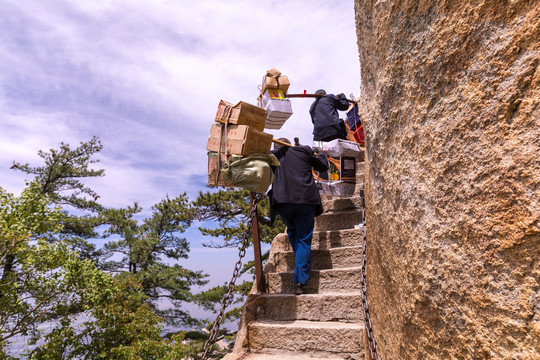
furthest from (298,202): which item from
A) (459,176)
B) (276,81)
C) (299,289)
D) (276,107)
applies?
(459,176)

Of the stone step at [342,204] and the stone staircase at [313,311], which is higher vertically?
the stone step at [342,204]

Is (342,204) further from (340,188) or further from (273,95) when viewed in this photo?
(273,95)

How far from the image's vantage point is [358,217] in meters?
4.96

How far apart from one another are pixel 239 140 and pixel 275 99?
1.74 meters

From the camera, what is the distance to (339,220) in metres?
5.10

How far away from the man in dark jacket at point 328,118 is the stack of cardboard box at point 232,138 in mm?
1740

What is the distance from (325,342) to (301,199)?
1.53 meters

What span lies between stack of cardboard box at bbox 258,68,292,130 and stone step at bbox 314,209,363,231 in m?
1.61

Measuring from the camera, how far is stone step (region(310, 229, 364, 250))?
4547 millimetres

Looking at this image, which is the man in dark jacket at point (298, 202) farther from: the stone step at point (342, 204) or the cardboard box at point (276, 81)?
the stone step at point (342, 204)

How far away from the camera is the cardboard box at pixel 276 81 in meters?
4.80

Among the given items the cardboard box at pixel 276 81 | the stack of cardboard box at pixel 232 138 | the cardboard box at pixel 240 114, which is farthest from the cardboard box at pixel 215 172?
the cardboard box at pixel 276 81

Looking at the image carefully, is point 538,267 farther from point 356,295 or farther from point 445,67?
point 356,295

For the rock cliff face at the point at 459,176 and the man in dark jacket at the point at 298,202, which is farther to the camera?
the man in dark jacket at the point at 298,202
